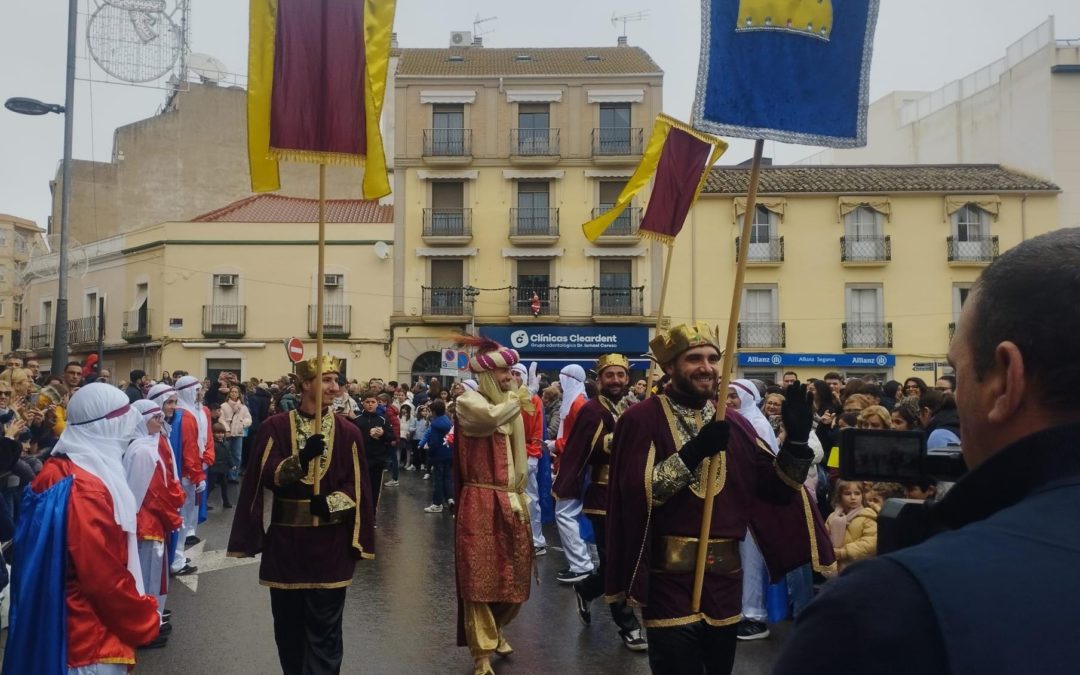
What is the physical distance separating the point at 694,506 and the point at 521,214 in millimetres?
30433

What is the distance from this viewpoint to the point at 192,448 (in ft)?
31.3

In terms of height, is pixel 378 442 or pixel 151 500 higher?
pixel 378 442

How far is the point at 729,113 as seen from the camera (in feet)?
15.1

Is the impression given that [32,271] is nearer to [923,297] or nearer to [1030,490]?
[923,297]

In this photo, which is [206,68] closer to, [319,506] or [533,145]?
[533,145]

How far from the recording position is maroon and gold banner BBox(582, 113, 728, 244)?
7.73 metres

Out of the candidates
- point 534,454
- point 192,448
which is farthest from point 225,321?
point 192,448

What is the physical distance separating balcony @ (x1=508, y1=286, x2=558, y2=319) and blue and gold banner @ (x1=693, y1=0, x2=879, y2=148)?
1150 inches

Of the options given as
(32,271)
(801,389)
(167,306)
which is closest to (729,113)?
(801,389)

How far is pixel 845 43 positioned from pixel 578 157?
30000 mm

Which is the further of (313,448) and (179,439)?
(179,439)

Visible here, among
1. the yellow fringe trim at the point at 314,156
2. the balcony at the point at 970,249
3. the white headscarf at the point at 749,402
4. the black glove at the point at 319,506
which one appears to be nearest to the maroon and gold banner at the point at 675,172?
the white headscarf at the point at 749,402

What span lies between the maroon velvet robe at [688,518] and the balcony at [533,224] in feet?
96.0

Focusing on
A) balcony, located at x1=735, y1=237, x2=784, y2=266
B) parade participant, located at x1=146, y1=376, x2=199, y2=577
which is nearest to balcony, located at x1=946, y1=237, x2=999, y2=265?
balcony, located at x1=735, y1=237, x2=784, y2=266
